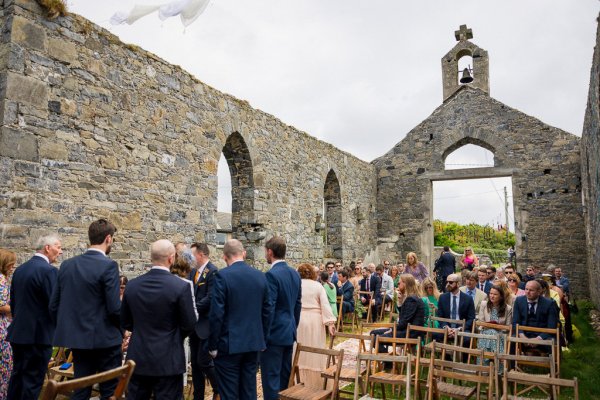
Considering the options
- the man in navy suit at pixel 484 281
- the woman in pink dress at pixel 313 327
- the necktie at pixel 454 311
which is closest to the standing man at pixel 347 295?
the man in navy suit at pixel 484 281

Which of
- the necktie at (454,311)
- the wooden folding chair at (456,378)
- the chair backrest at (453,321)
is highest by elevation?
the necktie at (454,311)

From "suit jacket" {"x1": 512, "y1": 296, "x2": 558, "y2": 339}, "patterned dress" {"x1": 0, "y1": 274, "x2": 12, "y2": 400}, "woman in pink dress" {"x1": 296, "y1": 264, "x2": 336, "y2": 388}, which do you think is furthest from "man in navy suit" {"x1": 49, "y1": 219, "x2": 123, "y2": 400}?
"suit jacket" {"x1": 512, "y1": 296, "x2": 558, "y2": 339}

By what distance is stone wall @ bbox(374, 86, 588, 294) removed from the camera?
1385 cm

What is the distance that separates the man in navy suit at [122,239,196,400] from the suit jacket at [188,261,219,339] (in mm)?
770

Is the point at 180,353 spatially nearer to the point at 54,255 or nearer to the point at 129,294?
the point at 129,294

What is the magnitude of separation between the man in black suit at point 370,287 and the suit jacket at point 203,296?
4.98m

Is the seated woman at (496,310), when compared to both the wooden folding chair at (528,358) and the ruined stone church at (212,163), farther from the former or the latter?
the ruined stone church at (212,163)

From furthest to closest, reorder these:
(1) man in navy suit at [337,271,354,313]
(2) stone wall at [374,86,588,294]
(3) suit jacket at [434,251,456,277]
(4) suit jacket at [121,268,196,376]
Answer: (2) stone wall at [374,86,588,294] < (3) suit jacket at [434,251,456,277] < (1) man in navy suit at [337,271,354,313] < (4) suit jacket at [121,268,196,376]

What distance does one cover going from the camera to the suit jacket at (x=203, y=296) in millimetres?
4215

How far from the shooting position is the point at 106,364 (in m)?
3.64

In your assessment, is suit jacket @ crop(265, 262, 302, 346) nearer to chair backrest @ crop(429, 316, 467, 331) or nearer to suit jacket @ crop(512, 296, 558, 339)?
chair backrest @ crop(429, 316, 467, 331)

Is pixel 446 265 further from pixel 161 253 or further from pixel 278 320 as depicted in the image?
pixel 161 253

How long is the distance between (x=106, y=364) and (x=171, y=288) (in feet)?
3.07

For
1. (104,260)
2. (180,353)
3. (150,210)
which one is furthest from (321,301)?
(150,210)
